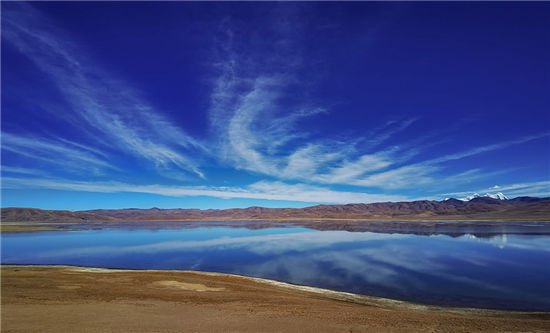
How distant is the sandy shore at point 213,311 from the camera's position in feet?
35.9

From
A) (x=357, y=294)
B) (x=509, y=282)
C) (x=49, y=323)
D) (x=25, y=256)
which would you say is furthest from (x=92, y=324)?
(x=25, y=256)

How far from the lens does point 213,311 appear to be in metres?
13.1

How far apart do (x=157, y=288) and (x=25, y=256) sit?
31.0 m

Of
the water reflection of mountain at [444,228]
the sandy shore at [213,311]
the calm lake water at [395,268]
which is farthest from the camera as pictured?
the water reflection of mountain at [444,228]

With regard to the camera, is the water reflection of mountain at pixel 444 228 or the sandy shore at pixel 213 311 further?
the water reflection of mountain at pixel 444 228

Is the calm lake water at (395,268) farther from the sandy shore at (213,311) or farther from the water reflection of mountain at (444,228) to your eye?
the water reflection of mountain at (444,228)

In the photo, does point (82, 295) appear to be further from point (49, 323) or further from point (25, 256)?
point (25, 256)

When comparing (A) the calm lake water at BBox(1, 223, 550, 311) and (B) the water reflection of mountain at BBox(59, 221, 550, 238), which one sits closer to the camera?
(A) the calm lake water at BBox(1, 223, 550, 311)

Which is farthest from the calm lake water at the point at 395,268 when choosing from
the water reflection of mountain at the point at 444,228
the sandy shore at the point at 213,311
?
the water reflection of mountain at the point at 444,228

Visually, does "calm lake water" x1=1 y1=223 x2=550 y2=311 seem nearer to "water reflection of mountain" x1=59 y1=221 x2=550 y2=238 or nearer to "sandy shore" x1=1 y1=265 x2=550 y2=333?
"sandy shore" x1=1 y1=265 x2=550 y2=333

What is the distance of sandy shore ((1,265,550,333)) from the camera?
1095cm

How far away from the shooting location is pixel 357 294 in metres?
18.5

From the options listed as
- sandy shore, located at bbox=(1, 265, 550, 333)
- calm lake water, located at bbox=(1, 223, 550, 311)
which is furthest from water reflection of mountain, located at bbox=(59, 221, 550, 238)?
sandy shore, located at bbox=(1, 265, 550, 333)

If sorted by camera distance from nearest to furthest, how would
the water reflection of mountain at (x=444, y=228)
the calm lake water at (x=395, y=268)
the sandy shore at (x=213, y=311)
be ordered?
the sandy shore at (x=213, y=311) < the calm lake water at (x=395, y=268) < the water reflection of mountain at (x=444, y=228)
